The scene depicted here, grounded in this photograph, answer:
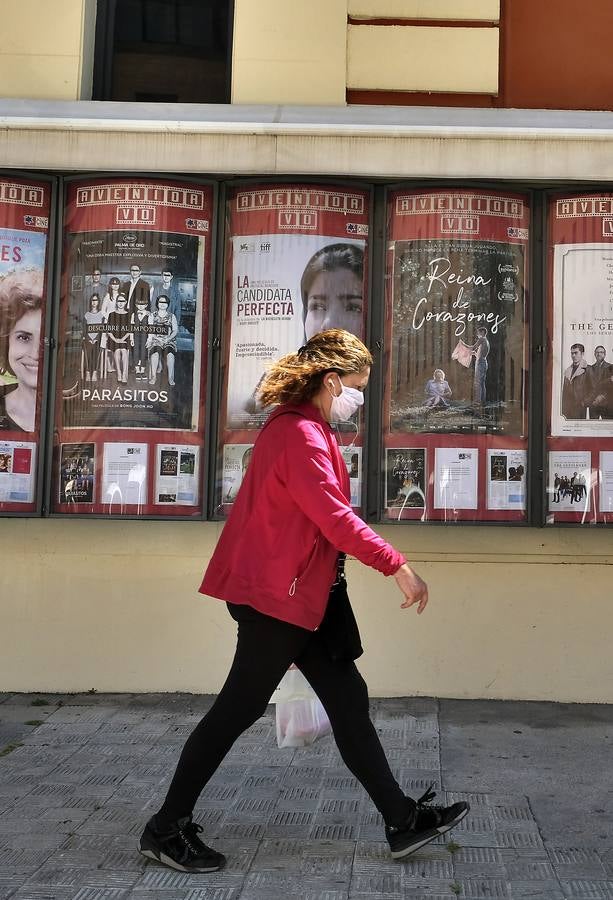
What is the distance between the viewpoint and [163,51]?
694cm

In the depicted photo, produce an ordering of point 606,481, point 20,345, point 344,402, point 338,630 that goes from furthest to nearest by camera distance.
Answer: point 20,345 → point 606,481 → point 344,402 → point 338,630

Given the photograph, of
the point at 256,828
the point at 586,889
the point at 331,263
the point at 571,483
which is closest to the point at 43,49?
the point at 331,263

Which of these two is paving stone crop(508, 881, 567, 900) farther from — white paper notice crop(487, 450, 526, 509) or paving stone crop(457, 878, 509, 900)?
white paper notice crop(487, 450, 526, 509)

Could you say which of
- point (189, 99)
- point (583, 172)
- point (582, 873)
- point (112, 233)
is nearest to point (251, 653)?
point (582, 873)

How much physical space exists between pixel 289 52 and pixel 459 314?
82.5 inches

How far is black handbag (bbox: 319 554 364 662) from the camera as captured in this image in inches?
147

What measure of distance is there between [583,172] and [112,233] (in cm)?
298

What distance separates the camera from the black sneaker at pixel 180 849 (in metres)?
3.63

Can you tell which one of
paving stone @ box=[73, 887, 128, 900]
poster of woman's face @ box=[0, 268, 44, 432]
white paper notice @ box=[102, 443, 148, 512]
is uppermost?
poster of woman's face @ box=[0, 268, 44, 432]

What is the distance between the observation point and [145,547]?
21.1 feet

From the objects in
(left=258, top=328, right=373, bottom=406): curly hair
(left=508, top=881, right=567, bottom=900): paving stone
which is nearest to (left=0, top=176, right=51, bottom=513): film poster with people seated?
(left=258, top=328, right=373, bottom=406): curly hair

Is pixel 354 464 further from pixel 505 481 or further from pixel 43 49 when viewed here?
pixel 43 49

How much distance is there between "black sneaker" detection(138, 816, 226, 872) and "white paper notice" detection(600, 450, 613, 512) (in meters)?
3.44

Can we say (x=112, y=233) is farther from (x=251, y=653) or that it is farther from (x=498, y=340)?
(x=251, y=653)
